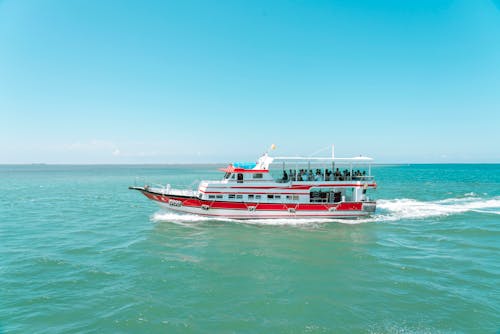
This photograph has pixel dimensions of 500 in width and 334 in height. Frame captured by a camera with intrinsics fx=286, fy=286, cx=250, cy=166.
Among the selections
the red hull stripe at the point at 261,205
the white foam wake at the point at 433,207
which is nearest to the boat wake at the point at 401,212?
the white foam wake at the point at 433,207

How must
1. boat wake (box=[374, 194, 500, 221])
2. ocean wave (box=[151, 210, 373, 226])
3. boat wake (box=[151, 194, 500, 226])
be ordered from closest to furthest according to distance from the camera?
ocean wave (box=[151, 210, 373, 226]) < boat wake (box=[151, 194, 500, 226]) < boat wake (box=[374, 194, 500, 221])

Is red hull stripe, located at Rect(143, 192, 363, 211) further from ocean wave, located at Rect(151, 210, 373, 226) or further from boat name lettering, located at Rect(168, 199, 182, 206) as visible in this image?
ocean wave, located at Rect(151, 210, 373, 226)

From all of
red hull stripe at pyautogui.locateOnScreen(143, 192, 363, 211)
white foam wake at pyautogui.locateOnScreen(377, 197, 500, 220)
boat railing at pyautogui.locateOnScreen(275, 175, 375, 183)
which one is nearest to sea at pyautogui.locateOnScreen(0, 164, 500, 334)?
red hull stripe at pyautogui.locateOnScreen(143, 192, 363, 211)

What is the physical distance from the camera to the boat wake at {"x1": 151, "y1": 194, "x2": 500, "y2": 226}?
25.5m

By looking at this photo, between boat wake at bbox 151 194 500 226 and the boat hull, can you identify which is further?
the boat hull

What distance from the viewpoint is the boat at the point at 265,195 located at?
2553 cm

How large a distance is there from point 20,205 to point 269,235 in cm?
3249

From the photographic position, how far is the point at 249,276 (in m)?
14.2

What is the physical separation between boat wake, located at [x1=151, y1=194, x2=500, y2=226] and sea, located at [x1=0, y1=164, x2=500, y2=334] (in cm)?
41

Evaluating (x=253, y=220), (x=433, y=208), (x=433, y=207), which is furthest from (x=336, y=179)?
(x=433, y=207)

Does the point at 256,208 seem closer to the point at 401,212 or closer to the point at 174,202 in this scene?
the point at 174,202

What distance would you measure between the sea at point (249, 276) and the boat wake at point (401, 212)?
0.41 m

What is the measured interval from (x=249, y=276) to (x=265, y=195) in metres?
12.1

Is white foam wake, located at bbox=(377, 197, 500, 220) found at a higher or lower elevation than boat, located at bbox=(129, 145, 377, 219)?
lower
